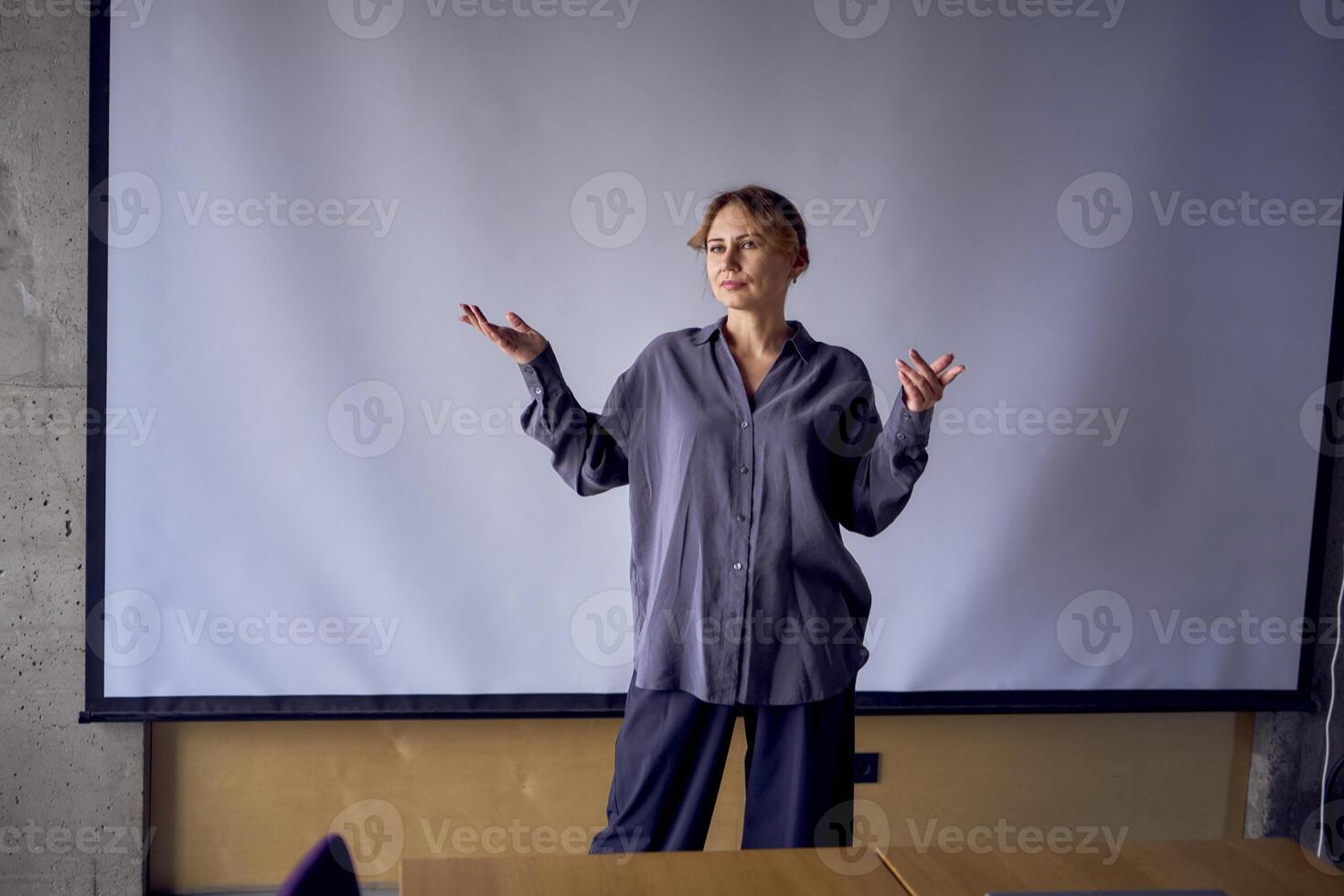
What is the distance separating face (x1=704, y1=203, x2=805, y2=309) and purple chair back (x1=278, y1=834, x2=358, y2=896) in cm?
126

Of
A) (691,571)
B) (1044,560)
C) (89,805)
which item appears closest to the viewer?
(691,571)

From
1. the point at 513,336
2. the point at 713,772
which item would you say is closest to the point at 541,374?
the point at 513,336

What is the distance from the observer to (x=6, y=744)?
2.59 meters

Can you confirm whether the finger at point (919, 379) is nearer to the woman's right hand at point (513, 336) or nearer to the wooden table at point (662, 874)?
the woman's right hand at point (513, 336)

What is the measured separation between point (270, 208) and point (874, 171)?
1.54 metres

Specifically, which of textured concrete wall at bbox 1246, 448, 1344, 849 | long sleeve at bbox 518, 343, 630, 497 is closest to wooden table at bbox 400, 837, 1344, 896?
long sleeve at bbox 518, 343, 630, 497

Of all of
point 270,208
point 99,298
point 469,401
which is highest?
point 270,208

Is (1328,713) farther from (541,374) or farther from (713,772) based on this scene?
(541,374)

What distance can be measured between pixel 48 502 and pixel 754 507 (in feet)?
5.97

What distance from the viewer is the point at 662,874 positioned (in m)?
1.30

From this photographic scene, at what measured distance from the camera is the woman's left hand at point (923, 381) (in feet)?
6.01

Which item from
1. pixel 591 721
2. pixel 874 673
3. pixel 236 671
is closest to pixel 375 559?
pixel 236 671

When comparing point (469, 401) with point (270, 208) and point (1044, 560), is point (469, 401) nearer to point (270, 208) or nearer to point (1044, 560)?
point (270, 208)

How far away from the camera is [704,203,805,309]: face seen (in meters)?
2.02
